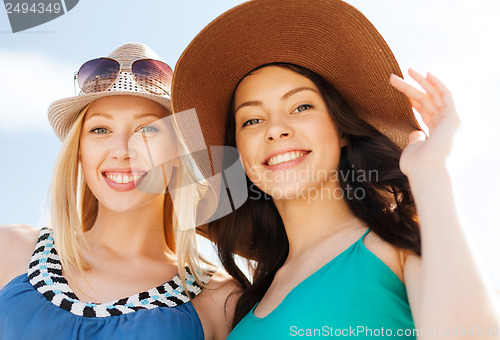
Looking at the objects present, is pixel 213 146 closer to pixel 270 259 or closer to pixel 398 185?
pixel 270 259

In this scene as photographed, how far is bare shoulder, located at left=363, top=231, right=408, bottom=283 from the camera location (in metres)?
2.23

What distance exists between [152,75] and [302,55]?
106 cm

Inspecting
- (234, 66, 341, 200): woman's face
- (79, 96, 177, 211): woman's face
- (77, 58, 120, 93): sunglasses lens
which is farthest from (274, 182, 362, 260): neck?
(77, 58, 120, 93): sunglasses lens

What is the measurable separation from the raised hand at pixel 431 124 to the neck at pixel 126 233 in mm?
1935

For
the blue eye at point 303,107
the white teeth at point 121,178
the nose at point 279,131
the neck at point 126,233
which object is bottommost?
the neck at point 126,233

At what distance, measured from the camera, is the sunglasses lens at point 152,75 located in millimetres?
3258

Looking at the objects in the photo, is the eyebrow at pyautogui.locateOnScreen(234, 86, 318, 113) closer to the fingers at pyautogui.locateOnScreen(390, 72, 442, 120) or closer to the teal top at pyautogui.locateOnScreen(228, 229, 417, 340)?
the fingers at pyautogui.locateOnScreen(390, 72, 442, 120)

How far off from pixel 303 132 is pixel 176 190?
116cm

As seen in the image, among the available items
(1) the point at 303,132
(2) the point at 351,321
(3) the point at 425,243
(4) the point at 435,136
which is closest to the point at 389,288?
(2) the point at 351,321

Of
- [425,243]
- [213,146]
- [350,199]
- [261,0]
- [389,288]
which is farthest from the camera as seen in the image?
[213,146]

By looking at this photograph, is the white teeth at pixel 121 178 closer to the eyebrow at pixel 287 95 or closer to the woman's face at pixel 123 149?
the woman's face at pixel 123 149

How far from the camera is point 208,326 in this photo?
2.98m

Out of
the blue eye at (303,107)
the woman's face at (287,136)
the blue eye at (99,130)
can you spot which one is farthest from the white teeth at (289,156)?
the blue eye at (99,130)

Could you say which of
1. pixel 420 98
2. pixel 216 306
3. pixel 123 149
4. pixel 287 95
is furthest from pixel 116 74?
pixel 420 98
